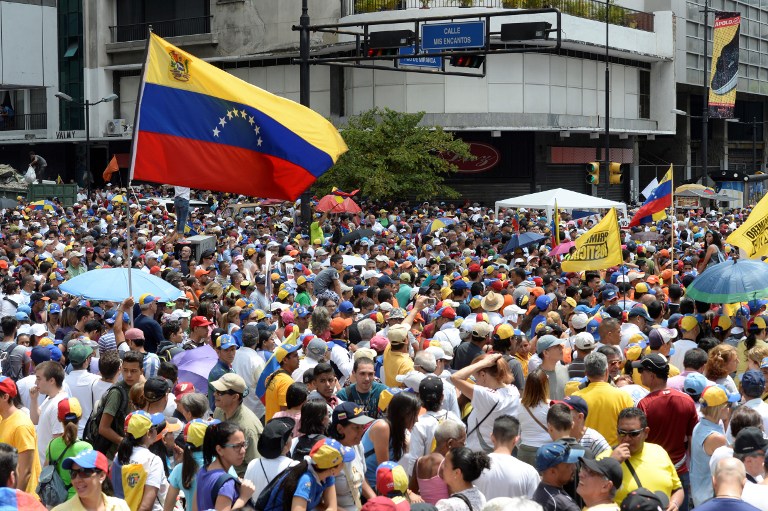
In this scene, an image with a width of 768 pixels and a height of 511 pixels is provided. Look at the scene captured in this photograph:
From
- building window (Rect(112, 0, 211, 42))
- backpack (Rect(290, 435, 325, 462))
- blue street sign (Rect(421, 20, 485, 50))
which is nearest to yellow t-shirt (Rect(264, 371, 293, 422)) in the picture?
backpack (Rect(290, 435, 325, 462))

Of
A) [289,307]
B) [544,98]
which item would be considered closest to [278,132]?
[289,307]

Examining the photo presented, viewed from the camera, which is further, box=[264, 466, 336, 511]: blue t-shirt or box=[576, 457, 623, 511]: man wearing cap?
box=[264, 466, 336, 511]: blue t-shirt

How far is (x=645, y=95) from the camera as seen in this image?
51500 mm

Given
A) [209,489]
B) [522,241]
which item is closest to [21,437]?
[209,489]

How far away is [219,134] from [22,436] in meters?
4.89

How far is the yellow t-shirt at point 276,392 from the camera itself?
855 cm

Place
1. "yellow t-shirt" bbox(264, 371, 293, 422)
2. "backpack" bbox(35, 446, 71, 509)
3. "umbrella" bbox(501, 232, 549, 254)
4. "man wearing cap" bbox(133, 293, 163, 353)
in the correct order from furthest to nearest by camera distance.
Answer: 1. "umbrella" bbox(501, 232, 549, 254)
2. "man wearing cap" bbox(133, 293, 163, 353)
3. "yellow t-shirt" bbox(264, 371, 293, 422)
4. "backpack" bbox(35, 446, 71, 509)

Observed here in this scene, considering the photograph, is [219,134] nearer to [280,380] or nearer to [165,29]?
[280,380]

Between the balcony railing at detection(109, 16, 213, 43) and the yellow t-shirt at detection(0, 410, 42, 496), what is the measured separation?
43.4m

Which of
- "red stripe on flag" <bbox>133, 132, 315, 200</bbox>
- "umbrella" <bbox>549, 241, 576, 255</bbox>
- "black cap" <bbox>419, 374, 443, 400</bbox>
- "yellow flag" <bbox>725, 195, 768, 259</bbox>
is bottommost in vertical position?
"black cap" <bbox>419, 374, 443, 400</bbox>

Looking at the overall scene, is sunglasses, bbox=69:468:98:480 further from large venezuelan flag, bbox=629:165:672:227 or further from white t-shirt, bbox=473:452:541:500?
large venezuelan flag, bbox=629:165:672:227

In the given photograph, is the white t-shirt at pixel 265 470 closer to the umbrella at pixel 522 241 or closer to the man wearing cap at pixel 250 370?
the man wearing cap at pixel 250 370

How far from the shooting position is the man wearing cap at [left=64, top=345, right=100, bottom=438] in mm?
8750

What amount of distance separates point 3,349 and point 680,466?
20.3 ft
